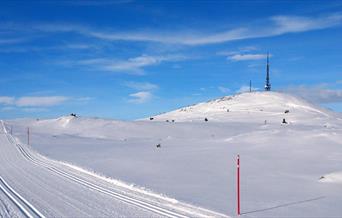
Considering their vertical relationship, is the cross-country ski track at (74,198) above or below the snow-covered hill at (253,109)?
below

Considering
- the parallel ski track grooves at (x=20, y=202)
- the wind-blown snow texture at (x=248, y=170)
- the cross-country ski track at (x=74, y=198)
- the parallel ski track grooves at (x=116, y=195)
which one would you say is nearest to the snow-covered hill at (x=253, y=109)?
the wind-blown snow texture at (x=248, y=170)

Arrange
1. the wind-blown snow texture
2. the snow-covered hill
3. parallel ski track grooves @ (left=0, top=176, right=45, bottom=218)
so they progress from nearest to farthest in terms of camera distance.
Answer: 1. parallel ski track grooves @ (left=0, top=176, right=45, bottom=218)
2. the wind-blown snow texture
3. the snow-covered hill

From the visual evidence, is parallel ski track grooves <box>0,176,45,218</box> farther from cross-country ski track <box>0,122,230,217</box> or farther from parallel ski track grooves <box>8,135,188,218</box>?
parallel ski track grooves <box>8,135,188,218</box>

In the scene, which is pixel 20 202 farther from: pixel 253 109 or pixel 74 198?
pixel 253 109

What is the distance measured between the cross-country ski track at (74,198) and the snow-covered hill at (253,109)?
163 ft

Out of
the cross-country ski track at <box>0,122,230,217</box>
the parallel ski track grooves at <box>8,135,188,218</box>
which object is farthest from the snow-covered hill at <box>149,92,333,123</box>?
the cross-country ski track at <box>0,122,230,217</box>

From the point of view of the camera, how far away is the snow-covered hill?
71500 millimetres

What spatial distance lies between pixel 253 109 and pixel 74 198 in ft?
238

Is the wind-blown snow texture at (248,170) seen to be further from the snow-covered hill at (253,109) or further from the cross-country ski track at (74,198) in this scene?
the snow-covered hill at (253,109)

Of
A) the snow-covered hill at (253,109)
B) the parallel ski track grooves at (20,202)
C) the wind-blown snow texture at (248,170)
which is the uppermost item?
the snow-covered hill at (253,109)

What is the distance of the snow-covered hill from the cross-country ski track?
4981cm

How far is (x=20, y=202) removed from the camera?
12.8 meters

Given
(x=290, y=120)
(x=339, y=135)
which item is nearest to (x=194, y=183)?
(x=339, y=135)

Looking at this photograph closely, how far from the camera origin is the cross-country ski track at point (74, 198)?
11.3 meters
